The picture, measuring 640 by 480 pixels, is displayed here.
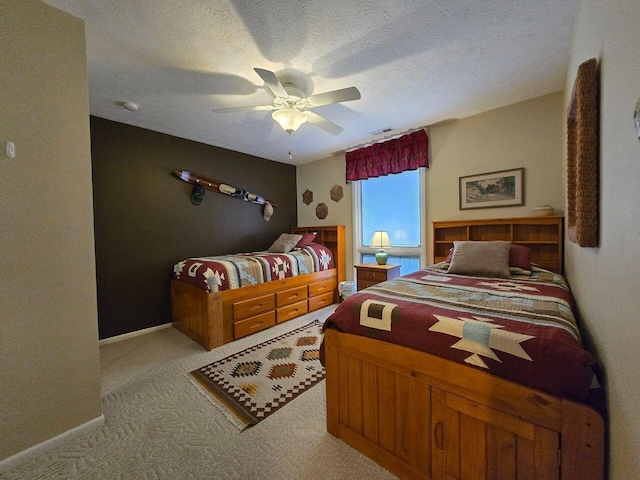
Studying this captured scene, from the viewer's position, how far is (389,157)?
143 inches

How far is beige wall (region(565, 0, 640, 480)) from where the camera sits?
61 centimetres

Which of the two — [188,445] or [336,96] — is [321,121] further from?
[188,445]

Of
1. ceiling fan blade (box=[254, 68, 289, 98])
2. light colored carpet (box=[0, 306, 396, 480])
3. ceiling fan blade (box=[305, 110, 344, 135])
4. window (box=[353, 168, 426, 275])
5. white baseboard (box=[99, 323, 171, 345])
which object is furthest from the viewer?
window (box=[353, 168, 426, 275])

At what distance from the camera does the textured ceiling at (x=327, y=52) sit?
59.1 inches

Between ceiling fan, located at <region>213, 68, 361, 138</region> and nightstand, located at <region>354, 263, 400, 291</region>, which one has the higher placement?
ceiling fan, located at <region>213, 68, 361, 138</region>

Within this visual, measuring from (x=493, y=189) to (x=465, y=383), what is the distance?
2.58 metres

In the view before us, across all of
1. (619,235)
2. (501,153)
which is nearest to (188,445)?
(619,235)

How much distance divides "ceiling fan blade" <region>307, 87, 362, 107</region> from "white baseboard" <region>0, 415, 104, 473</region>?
2625 millimetres

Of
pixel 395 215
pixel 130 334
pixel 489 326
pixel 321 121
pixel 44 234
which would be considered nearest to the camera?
pixel 489 326

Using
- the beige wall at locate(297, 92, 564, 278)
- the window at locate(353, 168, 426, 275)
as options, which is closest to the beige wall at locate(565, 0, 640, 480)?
the beige wall at locate(297, 92, 564, 278)

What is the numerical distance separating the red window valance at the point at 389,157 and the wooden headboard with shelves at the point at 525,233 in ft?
3.05

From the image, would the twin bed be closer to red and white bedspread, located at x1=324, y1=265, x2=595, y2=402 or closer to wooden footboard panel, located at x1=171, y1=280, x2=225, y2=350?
red and white bedspread, located at x1=324, y1=265, x2=595, y2=402

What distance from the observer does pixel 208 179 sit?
3721 millimetres

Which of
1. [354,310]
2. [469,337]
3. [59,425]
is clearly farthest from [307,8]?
[59,425]
